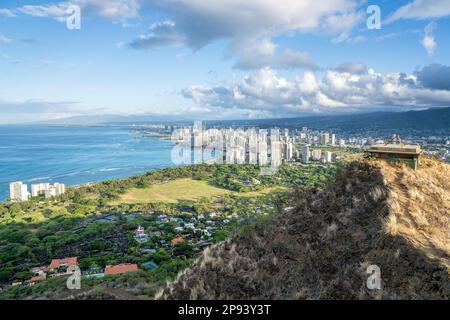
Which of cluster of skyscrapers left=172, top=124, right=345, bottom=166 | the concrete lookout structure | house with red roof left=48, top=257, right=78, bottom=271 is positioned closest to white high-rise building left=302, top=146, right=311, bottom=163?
cluster of skyscrapers left=172, top=124, right=345, bottom=166

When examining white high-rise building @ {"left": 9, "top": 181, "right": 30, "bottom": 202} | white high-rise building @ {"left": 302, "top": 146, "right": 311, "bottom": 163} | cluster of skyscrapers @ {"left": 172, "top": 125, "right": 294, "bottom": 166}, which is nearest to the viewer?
white high-rise building @ {"left": 9, "top": 181, "right": 30, "bottom": 202}

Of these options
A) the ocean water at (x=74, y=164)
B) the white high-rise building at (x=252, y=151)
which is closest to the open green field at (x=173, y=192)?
the ocean water at (x=74, y=164)

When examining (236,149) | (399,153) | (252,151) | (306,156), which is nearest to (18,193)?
(236,149)

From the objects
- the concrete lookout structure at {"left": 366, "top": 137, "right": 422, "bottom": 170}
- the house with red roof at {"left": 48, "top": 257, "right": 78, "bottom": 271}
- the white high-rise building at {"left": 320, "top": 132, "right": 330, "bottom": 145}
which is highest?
the concrete lookout structure at {"left": 366, "top": 137, "right": 422, "bottom": 170}

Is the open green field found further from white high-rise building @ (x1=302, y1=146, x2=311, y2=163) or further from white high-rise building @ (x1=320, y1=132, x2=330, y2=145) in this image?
white high-rise building @ (x1=320, y1=132, x2=330, y2=145)
